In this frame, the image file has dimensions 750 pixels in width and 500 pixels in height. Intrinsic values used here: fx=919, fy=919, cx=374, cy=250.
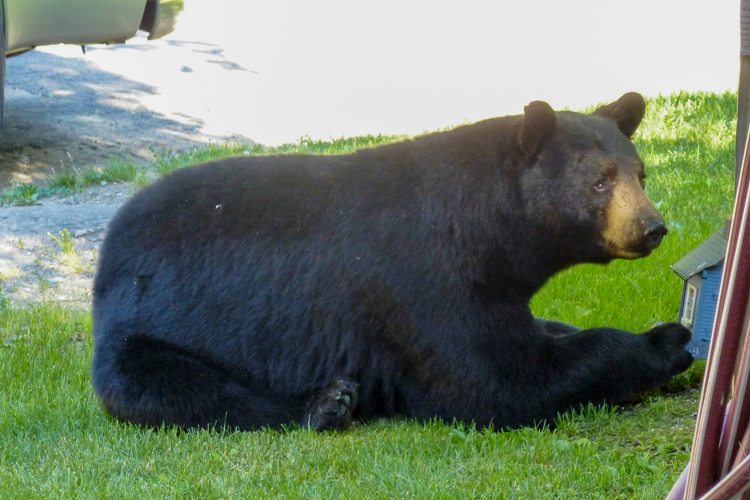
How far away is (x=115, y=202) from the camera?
8.70 meters

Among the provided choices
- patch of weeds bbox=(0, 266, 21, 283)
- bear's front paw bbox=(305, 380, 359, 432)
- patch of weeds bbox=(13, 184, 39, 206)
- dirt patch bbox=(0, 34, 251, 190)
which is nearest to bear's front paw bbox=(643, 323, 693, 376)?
bear's front paw bbox=(305, 380, 359, 432)

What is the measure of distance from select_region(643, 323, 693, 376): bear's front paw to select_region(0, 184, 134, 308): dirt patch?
3.92 meters

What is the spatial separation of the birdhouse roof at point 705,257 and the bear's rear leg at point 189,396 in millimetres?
1690

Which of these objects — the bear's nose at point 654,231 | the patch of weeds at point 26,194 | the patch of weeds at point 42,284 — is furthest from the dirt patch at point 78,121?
the bear's nose at point 654,231

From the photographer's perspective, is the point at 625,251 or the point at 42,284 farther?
the point at 42,284

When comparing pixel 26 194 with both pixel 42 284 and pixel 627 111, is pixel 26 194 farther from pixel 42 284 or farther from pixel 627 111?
pixel 627 111

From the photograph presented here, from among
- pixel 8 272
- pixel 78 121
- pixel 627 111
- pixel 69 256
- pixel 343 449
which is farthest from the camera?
pixel 78 121

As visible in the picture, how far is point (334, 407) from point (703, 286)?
5.91ft

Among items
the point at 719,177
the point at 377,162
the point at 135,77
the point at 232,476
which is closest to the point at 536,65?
the point at 135,77

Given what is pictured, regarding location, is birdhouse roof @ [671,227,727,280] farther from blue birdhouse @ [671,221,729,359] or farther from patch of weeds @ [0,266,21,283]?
patch of weeds @ [0,266,21,283]

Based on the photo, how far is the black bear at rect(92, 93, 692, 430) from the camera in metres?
4.11

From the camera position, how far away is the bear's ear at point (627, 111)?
4379mm

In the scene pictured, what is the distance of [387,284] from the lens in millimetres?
4250

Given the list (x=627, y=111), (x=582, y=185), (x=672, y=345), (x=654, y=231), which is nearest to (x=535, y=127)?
(x=582, y=185)
